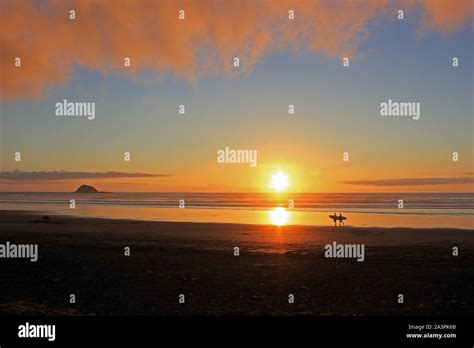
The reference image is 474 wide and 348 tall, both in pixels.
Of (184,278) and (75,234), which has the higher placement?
(75,234)

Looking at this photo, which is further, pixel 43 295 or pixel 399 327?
pixel 43 295

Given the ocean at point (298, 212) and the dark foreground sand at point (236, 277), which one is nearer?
the dark foreground sand at point (236, 277)

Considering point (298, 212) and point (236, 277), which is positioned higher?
point (298, 212)

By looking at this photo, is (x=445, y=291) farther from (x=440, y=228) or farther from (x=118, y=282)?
(x=440, y=228)

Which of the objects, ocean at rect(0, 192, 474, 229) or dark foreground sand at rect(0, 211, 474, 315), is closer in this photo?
dark foreground sand at rect(0, 211, 474, 315)

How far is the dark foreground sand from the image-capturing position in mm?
11102

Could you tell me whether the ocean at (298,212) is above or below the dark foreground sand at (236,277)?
above

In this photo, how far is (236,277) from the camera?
45.9 feet

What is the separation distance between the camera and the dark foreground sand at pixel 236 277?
11102 millimetres

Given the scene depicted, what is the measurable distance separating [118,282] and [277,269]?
519cm

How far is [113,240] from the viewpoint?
22422mm

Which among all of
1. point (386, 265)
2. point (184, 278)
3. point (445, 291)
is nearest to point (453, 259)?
point (386, 265)

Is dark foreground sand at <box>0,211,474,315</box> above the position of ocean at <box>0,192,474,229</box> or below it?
below

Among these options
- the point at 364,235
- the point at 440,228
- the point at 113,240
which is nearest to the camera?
the point at 113,240
